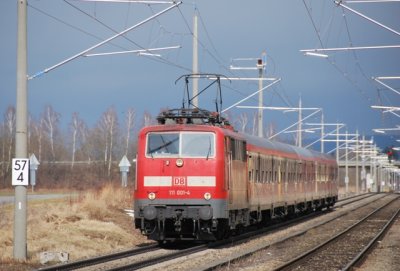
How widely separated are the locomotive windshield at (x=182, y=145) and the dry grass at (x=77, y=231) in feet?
10.6


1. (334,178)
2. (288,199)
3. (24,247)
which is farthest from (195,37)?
(334,178)

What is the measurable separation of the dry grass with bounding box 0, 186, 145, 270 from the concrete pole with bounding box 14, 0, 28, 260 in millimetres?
568

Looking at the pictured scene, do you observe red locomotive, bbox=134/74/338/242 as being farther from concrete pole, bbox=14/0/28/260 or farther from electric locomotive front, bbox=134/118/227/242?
concrete pole, bbox=14/0/28/260

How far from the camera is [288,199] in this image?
1304 inches

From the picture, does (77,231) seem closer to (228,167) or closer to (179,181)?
(179,181)

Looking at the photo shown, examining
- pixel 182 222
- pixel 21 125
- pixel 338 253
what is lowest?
pixel 338 253

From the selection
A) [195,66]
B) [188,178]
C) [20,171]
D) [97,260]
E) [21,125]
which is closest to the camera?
[97,260]

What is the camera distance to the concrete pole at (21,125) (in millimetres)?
17625

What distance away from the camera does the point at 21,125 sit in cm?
1798

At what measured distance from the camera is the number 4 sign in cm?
1777

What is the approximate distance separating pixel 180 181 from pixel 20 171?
14.8 feet

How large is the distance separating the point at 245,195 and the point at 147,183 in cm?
442

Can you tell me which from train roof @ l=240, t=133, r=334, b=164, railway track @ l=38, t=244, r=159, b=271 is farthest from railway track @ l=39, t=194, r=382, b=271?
train roof @ l=240, t=133, r=334, b=164

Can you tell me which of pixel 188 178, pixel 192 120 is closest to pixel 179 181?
pixel 188 178
